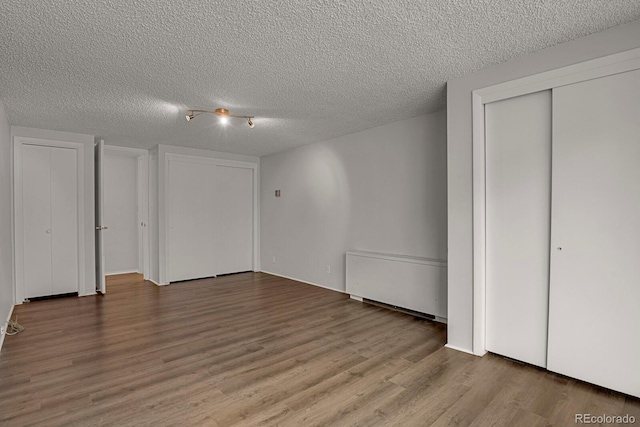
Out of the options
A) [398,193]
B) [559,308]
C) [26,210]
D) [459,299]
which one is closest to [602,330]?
[559,308]

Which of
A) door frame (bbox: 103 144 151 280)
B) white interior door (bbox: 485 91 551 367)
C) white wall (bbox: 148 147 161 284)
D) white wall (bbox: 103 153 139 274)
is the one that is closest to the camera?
white interior door (bbox: 485 91 551 367)

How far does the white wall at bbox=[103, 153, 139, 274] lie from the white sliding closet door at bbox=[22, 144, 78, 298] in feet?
5.88

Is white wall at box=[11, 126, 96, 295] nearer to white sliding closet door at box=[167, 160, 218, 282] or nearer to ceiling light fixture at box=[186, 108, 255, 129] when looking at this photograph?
white sliding closet door at box=[167, 160, 218, 282]

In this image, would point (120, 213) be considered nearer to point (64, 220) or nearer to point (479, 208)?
point (64, 220)

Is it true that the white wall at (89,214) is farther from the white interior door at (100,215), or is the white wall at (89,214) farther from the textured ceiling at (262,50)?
the textured ceiling at (262,50)

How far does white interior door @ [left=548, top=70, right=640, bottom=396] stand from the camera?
210 centimetres

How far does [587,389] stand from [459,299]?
39.3 inches

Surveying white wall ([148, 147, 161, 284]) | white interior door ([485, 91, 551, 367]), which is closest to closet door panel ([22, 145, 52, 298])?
white wall ([148, 147, 161, 284])

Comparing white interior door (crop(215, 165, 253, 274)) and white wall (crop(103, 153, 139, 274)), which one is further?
white wall (crop(103, 153, 139, 274))

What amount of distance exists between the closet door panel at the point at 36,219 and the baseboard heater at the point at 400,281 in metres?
4.32

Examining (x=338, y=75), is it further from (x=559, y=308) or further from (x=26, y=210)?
(x=26, y=210)

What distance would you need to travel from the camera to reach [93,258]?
192 inches

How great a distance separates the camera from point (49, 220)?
4.60m
